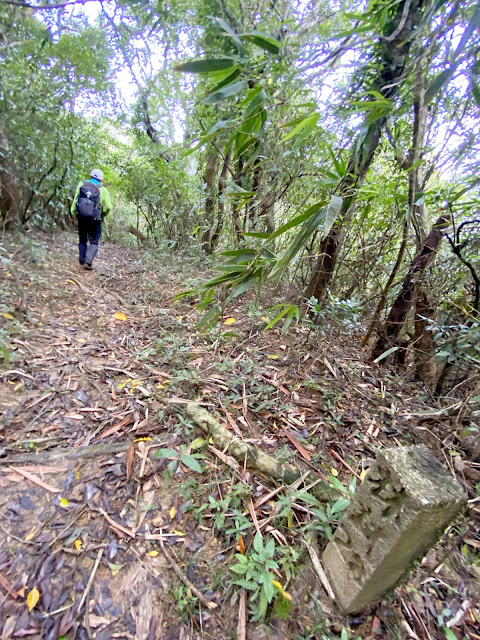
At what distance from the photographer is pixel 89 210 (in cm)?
491

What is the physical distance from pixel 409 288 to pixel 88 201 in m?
4.82

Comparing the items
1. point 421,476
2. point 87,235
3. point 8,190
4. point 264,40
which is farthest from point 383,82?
point 8,190

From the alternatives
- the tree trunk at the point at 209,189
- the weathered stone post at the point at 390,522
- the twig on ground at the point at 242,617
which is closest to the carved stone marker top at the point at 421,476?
the weathered stone post at the point at 390,522

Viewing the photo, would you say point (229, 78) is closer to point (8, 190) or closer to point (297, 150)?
point (297, 150)

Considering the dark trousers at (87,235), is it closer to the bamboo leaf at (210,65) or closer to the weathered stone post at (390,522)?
the bamboo leaf at (210,65)

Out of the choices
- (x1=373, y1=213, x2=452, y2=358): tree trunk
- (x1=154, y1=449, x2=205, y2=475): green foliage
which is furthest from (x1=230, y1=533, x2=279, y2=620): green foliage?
(x1=373, y1=213, x2=452, y2=358): tree trunk

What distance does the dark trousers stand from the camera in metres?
5.02

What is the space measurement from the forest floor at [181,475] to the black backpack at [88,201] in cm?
207

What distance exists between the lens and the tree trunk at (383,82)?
4.02ft

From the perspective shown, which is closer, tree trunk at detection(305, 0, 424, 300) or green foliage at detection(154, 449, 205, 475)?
tree trunk at detection(305, 0, 424, 300)

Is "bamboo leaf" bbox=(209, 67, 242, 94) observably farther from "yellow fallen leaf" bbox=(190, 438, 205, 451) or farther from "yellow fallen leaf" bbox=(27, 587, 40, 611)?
"yellow fallen leaf" bbox=(27, 587, 40, 611)

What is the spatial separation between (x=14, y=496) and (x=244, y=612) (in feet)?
4.31

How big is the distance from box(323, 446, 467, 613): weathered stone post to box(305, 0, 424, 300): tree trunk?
1048 millimetres

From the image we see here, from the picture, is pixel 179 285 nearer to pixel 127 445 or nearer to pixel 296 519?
pixel 127 445
